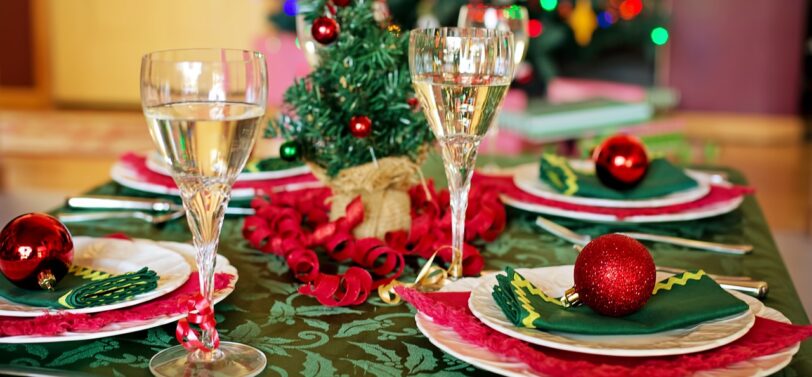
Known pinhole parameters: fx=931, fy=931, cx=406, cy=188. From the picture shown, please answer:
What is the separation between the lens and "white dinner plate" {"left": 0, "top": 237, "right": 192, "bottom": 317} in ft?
2.86

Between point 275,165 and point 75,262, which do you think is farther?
point 275,165

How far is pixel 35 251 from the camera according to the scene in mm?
872

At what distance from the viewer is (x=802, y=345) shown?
800 millimetres

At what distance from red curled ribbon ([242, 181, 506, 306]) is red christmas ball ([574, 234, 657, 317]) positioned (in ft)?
0.74

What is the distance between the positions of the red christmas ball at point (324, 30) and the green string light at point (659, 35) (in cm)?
436

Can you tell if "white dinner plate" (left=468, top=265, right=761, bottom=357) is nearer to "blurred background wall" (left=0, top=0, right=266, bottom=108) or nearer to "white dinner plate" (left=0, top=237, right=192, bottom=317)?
"white dinner plate" (left=0, top=237, right=192, bottom=317)

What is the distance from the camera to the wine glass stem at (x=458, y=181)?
3.20ft

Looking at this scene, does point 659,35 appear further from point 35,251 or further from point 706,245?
point 35,251

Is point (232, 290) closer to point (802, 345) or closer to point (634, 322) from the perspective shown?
point (634, 322)

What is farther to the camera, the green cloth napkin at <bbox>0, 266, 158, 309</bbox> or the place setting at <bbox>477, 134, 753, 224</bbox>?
the place setting at <bbox>477, 134, 753, 224</bbox>

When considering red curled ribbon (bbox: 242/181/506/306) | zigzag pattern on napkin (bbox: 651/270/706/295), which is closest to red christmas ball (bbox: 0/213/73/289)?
red curled ribbon (bbox: 242/181/506/306)

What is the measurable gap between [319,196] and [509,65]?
43 centimetres

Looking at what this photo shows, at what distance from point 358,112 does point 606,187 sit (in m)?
0.44

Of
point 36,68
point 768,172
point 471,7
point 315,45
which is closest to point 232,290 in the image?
point 315,45
